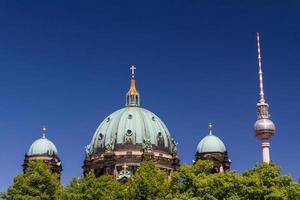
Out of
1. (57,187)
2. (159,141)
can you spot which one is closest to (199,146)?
(159,141)

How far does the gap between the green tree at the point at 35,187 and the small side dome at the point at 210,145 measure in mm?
56649

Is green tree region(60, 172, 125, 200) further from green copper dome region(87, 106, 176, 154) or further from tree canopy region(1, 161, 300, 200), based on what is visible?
green copper dome region(87, 106, 176, 154)

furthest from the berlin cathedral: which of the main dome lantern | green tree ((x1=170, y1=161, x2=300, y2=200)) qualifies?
green tree ((x1=170, y1=161, x2=300, y2=200))

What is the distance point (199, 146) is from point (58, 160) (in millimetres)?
33524

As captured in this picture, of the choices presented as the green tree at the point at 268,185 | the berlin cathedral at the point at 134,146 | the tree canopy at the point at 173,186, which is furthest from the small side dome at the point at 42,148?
the green tree at the point at 268,185

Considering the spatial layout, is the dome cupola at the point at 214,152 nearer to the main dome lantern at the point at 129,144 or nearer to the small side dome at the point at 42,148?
the main dome lantern at the point at 129,144

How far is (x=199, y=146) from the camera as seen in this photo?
146875mm

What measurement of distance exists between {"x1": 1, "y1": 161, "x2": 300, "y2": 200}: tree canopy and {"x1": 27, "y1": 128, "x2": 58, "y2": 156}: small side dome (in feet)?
159

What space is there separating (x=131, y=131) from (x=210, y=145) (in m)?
18.6

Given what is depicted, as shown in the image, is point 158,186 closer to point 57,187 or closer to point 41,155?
point 57,187

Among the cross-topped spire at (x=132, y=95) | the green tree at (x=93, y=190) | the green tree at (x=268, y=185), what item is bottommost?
the green tree at (x=268, y=185)

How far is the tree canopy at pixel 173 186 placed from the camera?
73625 mm

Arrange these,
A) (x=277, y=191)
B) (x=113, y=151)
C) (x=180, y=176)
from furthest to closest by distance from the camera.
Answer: (x=113, y=151) < (x=180, y=176) < (x=277, y=191)

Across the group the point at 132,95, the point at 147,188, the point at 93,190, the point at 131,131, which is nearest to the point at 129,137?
the point at 131,131
